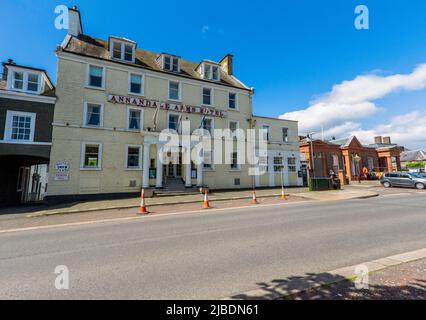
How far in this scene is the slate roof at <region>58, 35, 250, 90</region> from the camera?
18016 mm

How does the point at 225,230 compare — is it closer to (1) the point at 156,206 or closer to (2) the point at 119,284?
(2) the point at 119,284

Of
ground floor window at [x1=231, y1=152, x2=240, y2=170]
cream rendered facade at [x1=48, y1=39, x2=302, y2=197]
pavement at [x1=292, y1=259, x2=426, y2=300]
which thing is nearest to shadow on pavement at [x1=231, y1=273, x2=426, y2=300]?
pavement at [x1=292, y1=259, x2=426, y2=300]

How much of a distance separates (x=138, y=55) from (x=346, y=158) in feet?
113

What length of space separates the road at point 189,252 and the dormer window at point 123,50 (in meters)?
16.6

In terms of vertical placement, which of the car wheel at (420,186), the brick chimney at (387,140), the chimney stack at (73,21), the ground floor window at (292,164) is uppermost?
the chimney stack at (73,21)

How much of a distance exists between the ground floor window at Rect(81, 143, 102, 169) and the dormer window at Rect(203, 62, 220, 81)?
524 inches

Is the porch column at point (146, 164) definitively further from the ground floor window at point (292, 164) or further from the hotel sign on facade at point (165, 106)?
the ground floor window at point (292, 164)

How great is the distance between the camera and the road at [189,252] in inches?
A: 145

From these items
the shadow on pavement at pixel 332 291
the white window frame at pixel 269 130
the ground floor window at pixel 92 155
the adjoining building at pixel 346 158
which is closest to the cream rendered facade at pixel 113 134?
the ground floor window at pixel 92 155

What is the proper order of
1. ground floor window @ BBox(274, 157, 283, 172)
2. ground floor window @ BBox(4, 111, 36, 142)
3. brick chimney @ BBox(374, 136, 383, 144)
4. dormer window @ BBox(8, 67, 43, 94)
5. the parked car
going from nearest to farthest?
ground floor window @ BBox(4, 111, 36, 142) < dormer window @ BBox(8, 67, 43, 94) < the parked car < ground floor window @ BBox(274, 157, 283, 172) < brick chimney @ BBox(374, 136, 383, 144)

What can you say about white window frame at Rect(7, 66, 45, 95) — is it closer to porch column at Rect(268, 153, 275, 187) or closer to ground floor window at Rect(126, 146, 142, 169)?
ground floor window at Rect(126, 146, 142, 169)

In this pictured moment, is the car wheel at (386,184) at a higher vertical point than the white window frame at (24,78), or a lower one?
lower

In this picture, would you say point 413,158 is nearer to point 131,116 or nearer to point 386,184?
point 386,184

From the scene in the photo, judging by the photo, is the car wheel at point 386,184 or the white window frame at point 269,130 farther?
the white window frame at point 269,130
